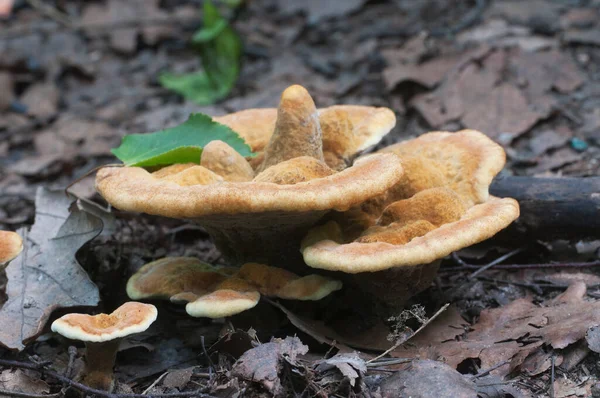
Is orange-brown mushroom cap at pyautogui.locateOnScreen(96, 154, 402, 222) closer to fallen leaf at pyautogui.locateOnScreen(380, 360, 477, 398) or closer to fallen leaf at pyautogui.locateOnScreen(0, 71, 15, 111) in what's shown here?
fallen leaf at pyautogui.locateOnScreen(380, 360, 477, 398)

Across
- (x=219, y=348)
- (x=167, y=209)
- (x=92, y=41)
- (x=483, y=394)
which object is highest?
(x=167, y=209)

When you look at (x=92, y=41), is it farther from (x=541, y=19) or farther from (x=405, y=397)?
(x=405, y=397)

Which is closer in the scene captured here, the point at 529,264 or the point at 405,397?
the point at 405,397

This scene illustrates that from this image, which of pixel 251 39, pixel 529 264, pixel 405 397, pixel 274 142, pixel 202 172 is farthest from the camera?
pixel 251 39

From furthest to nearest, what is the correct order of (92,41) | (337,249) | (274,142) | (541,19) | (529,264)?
(92,41), (541,19), (529,264), (274,142), (337,249)

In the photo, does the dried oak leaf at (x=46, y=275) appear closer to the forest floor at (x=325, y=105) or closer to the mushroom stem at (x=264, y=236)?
the forest floor at (x=325, y=105)

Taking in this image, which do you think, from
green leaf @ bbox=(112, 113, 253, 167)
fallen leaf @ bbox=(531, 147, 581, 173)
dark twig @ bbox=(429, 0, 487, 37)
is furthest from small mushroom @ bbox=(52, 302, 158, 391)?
dark twig @ bbox=(429, 0, 487, 37)

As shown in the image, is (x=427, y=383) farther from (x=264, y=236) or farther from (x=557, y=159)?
(x=557, y=159)

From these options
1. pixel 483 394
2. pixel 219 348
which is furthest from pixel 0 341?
pixel 483 394
